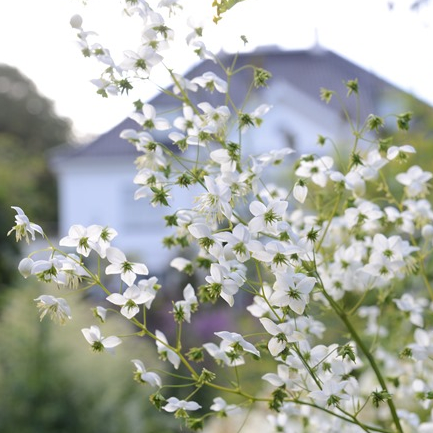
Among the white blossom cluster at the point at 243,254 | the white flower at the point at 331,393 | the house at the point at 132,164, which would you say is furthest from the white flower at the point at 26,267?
the house at the point at 132,164

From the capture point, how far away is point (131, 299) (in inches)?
33.9

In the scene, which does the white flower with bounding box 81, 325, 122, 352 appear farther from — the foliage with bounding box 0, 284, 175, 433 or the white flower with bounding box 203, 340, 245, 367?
the foliage with bounding box 0, 284, 175, 433

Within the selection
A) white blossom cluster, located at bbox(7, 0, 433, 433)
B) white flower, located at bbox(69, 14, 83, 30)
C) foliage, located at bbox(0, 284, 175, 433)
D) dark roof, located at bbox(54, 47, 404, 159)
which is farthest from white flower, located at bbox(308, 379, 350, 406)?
dark roof, located at bbox(54, 47, 404, 159)

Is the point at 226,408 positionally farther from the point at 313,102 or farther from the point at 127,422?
the point at 313,102

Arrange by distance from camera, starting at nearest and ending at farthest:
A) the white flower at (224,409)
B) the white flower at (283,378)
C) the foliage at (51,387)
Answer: the white flower at (283,378)
the white flower at (224,409)
the foliage at (51,387)

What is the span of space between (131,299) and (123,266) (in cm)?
4

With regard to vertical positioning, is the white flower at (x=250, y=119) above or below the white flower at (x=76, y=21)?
below

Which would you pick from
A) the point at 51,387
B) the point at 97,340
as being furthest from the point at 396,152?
the point at 51,387

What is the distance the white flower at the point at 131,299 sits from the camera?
33.6 inches

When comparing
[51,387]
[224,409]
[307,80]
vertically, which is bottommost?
[307,80]

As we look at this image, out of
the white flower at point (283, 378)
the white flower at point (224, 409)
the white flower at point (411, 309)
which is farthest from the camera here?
the white flower at point (411, 309)

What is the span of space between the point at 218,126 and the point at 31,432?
91.6 inches

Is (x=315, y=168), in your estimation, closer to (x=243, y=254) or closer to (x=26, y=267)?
(x=243, y=254)

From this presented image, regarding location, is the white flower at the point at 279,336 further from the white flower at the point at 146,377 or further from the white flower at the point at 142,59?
the white flower at the point at 142,59
